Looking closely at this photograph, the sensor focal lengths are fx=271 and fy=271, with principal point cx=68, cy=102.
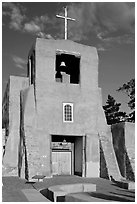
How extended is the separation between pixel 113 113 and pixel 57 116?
22685mm

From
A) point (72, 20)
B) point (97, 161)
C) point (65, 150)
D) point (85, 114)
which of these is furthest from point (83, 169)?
point (72, 20)

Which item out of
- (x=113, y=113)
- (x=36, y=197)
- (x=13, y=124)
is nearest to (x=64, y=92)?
(x=13, y=124)

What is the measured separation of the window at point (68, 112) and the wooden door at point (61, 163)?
323 centimetres

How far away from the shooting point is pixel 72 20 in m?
Answer: 22.5

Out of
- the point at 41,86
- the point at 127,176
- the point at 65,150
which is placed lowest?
the point at 127,176

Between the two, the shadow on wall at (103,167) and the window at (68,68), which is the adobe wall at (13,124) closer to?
the window at (68,68)

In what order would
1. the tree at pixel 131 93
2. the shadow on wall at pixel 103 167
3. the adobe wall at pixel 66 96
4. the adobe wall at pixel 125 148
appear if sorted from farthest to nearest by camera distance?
the tree at pixel 131 93, the adobe wall at pixel 66 96, the shadow on wall at pixel 103 167, the adobe wall at pixel 125 148

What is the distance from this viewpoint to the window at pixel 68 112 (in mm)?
A: 21109

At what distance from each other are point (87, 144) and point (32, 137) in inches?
178

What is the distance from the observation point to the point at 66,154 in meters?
22.8

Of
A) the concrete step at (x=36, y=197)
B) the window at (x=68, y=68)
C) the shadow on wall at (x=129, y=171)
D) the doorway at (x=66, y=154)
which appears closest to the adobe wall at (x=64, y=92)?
the window at (x=68, y=68)

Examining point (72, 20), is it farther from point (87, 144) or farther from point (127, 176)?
point (127, 176)

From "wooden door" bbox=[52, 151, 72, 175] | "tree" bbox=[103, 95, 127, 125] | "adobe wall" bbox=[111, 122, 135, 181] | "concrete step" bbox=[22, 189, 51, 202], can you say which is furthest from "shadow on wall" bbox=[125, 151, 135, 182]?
"tree" bbox=[103, 95, 127, 125]

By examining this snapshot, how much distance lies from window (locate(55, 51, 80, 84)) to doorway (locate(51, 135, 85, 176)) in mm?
5138
